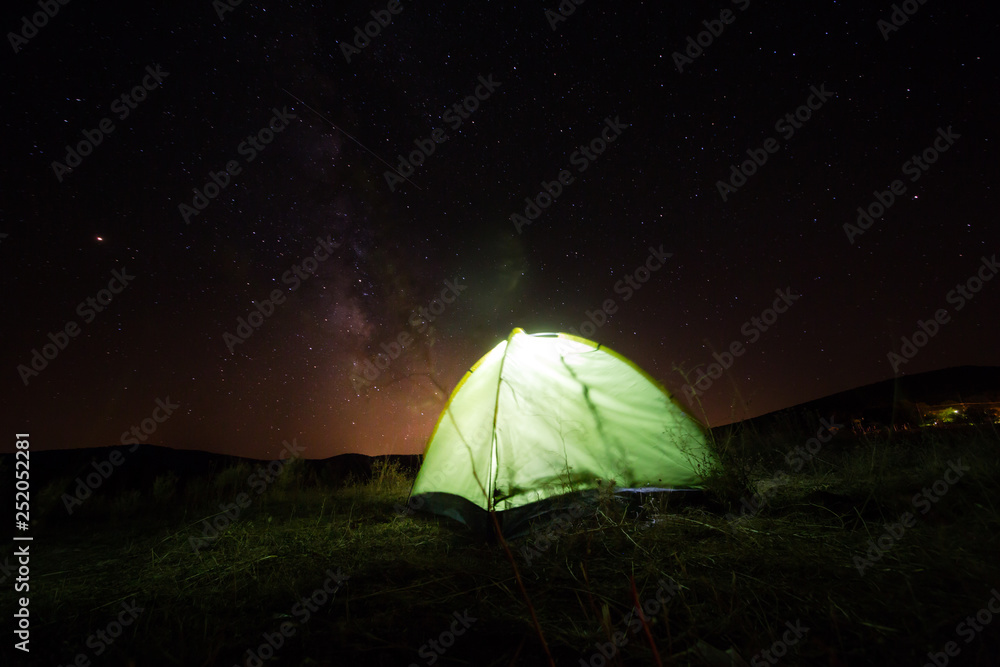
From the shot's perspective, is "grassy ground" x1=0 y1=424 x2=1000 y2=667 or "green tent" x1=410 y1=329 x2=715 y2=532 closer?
"grassy ground" x1=0 y1=424 x2=1000 y2=667

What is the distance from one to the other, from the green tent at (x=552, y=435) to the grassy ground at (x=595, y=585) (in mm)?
340

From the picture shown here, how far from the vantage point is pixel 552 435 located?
12.4 ft

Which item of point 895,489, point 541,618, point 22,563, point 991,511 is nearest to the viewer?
point 541,618

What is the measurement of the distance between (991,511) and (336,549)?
15.5 ft

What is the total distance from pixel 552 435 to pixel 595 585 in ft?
6.31

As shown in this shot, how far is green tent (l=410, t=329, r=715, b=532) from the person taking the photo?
11.2 feet

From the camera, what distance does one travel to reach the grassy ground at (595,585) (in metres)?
1.23

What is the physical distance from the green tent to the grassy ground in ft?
1.11

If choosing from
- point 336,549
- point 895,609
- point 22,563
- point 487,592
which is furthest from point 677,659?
point 22,563

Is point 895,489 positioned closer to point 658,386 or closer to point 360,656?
point 658,386

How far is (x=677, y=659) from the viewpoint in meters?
1.12

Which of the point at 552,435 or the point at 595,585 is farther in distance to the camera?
the point at 552,435

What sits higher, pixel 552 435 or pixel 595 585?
pixel 552 435

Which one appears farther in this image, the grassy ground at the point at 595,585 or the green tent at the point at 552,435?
the green tent at the point at 552,435
